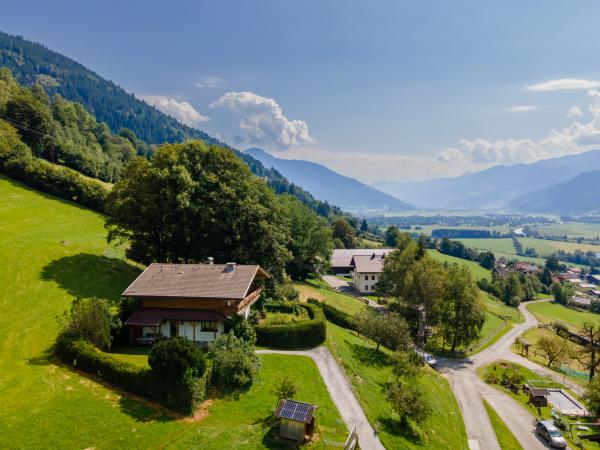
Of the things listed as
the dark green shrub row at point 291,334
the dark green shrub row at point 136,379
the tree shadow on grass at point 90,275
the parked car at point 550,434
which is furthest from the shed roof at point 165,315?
the parked car at point 550,434

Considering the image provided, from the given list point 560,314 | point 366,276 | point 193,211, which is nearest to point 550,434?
point 193,211

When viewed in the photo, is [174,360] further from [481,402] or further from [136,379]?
→ [481,402]

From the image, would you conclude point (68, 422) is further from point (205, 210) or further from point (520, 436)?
point (520, 436)

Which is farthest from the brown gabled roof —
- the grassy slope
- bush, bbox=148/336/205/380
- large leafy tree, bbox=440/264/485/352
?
large leafy tree, bbox=440/264/485/352

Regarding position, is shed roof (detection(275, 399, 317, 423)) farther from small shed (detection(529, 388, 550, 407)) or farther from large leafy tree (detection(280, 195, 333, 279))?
large leafy tree (detection(280, 195, 333, 279))

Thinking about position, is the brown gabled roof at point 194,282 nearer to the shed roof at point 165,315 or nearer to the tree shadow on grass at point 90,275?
the shed roof at point 165,315

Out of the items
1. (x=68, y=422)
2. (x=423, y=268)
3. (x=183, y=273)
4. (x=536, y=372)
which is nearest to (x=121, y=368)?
(x=68, y=422)

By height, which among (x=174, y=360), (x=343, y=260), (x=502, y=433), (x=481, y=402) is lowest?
(x=481, y=402)
